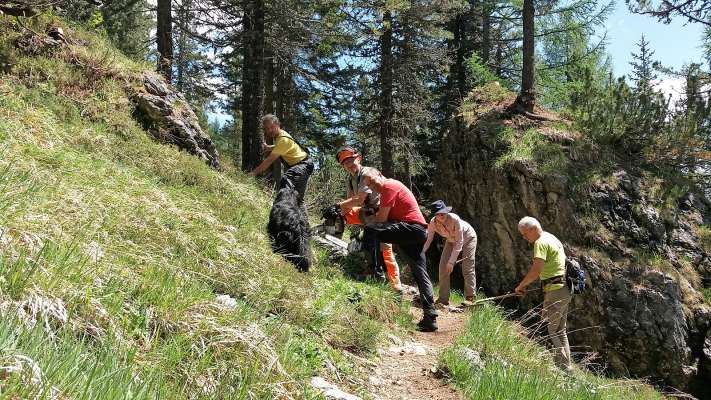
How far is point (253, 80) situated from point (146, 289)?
11.4m

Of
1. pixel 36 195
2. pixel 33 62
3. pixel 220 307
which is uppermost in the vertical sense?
pixel 33 62

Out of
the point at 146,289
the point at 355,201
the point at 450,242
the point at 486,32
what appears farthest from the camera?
the point at 486,32

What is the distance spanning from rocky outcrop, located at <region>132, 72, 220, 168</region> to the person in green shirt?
6.51 meters

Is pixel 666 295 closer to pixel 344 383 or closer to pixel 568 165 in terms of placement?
pixel 568 165

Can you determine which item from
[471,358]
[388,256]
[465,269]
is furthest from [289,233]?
[465,269]

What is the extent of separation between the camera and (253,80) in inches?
538

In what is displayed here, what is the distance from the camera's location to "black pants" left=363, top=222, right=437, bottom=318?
21.4 ft

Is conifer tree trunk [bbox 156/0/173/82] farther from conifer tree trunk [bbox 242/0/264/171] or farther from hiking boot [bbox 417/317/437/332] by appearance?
hiking boot [bbox 417/317/437/332]

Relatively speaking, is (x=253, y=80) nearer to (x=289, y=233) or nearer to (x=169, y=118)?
(x=169, y=118)

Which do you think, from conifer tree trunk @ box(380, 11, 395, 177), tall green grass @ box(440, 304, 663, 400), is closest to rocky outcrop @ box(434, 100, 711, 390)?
tall green grass @ box(440, 304, 663, 400)

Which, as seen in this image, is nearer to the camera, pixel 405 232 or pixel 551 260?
pixel 405 232

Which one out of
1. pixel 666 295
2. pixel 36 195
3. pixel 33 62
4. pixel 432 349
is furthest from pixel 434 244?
pixel 36 195

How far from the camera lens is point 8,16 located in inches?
336

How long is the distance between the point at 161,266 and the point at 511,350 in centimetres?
404
